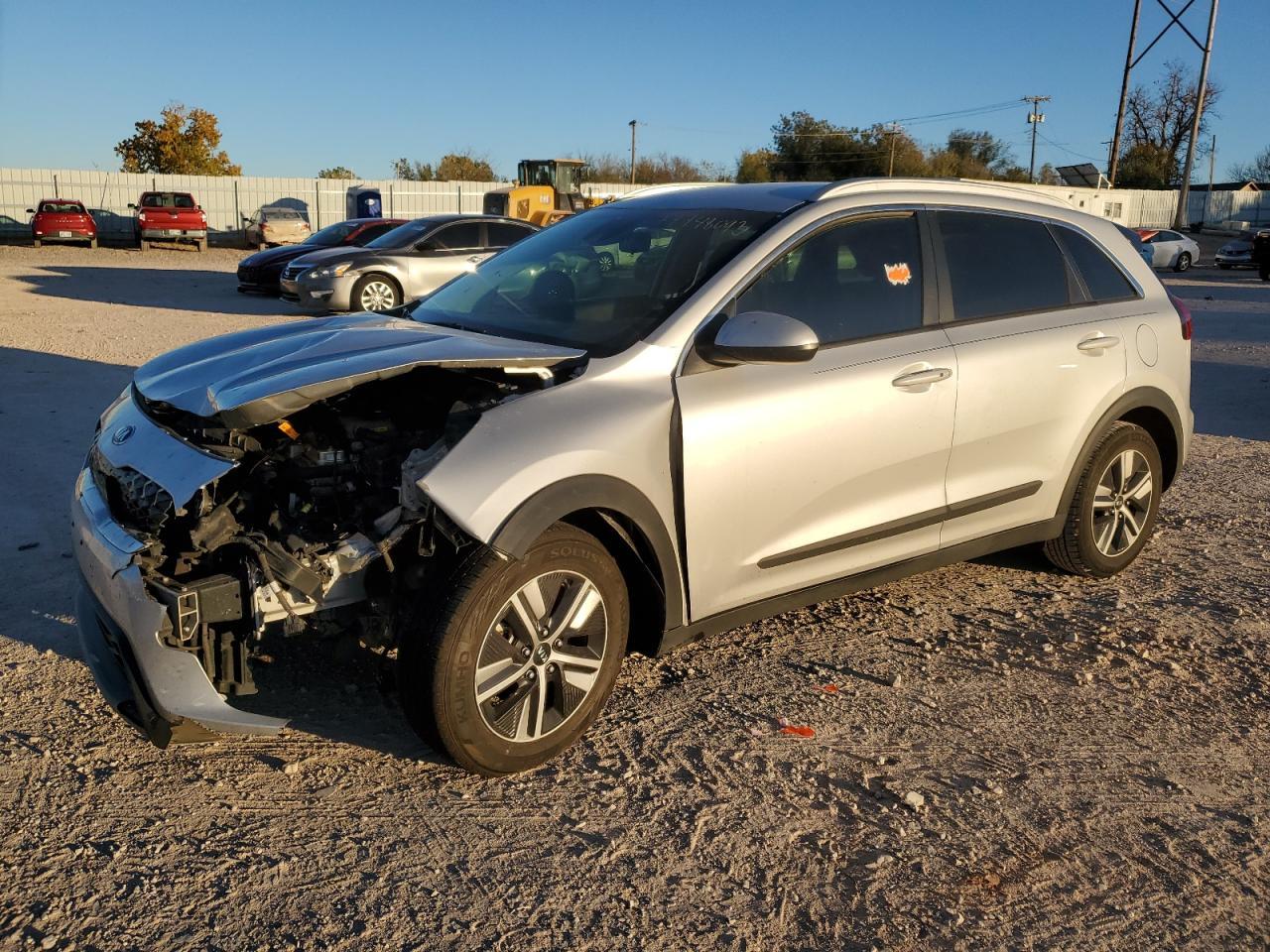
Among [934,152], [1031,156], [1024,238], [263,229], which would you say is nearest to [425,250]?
[1024,238]

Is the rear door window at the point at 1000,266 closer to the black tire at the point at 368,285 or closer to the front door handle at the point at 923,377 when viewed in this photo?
the front door handle at the point at 923,377

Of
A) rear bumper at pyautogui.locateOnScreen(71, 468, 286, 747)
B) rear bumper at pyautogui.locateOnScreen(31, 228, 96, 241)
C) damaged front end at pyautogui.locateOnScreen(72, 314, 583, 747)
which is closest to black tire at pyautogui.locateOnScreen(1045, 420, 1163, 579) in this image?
damaged front end at pyautogui.locateOnScreen(72, 314, 583, 747)

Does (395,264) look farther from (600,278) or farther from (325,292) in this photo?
(600,278)

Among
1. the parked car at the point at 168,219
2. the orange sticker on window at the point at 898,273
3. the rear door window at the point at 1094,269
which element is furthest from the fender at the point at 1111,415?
the parked car at the point at 168,219

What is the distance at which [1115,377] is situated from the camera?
5.04 m

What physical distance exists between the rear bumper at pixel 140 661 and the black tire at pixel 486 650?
462 mm

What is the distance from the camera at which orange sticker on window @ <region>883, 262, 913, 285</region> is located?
438 centimetres

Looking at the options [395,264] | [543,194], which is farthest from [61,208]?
[395,264]

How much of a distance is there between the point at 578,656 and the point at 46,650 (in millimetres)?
2307

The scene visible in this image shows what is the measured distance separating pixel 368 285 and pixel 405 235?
4.74 ft

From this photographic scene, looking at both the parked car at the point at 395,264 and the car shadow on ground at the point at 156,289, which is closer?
the parked car at the point at 395,264

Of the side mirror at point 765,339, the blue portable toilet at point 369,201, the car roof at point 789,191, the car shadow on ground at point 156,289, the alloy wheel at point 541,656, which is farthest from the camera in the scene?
the blue portable toilet at point 369,201

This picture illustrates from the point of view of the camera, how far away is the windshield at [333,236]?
19812 mm

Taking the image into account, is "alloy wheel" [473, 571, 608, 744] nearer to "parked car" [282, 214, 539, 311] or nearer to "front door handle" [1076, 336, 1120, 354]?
"front door handle" [1076, 336, 1120, 354]
